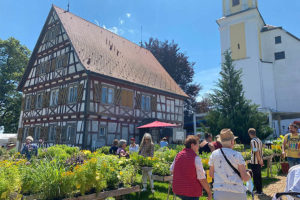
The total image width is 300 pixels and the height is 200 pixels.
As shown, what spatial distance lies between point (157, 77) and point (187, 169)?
1963cm

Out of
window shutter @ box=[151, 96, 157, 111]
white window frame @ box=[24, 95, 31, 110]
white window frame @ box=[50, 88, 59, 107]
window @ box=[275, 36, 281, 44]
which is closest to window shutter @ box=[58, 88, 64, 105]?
white window frame @ box=[50, 88, 59, 107]

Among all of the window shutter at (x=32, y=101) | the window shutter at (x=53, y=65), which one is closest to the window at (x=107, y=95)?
the window shutter at (x=53, y=65)

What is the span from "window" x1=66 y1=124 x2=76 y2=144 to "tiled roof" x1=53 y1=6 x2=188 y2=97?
166 inches

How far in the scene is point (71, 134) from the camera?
16.2 m

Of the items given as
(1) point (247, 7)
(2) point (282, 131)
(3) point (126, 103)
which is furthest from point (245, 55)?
(3) point (126, 103)

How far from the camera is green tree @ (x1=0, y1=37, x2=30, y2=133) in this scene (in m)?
28.8

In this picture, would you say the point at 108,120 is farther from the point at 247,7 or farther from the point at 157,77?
the point at 247,7

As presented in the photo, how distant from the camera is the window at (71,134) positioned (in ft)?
52.4

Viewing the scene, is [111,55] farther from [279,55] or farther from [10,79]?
[279,55]

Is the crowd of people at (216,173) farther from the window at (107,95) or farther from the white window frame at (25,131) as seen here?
the white window frame at (25,131)

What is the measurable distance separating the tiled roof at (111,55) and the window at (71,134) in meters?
4.20

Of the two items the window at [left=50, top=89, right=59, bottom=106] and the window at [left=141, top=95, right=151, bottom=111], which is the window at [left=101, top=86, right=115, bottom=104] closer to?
the window at [left=141, top=95, right=151, bottom=111]

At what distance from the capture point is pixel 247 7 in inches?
1107

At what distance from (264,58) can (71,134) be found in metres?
24.5
